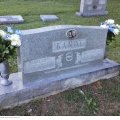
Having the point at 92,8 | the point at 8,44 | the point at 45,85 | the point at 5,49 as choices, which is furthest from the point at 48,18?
the point at 5,49

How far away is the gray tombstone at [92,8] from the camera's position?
10.5 m

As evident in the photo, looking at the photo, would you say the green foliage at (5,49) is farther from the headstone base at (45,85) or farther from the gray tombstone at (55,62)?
the headstone base at (45,85)

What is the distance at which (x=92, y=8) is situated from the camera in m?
10.7

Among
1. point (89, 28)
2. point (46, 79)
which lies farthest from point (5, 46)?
point (89, 28)

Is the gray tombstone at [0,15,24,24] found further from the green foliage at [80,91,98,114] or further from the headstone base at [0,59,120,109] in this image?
the green foliage at [80,91,98,114]

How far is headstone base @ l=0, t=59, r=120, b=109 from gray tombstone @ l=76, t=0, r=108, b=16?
16.3 feet

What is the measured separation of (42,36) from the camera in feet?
15.8

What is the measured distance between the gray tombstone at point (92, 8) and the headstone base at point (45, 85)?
496 cm

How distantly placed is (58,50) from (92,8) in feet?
19.7

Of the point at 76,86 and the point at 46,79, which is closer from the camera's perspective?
the point at 46,79

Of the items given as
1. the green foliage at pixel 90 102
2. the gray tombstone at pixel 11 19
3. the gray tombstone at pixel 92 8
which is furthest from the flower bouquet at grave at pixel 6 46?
the gray tombstone at pixel 92 8

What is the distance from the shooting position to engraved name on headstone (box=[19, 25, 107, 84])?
4.79 m
